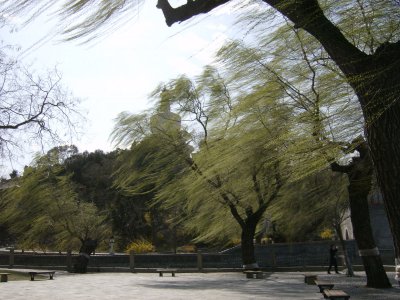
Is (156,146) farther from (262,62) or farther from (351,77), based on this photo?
(351,77)

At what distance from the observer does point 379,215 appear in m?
23.3

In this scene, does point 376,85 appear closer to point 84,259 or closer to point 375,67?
point 375,67

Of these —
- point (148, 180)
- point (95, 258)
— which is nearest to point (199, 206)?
point (148, 180)

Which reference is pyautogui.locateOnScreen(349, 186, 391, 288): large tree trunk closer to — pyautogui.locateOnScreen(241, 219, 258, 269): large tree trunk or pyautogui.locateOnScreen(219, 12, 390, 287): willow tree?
pyautogui.locateOnScreen(219, 12, 390, 287): willow tree

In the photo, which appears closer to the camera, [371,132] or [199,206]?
[371,132]

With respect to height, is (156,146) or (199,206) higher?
(156,146)

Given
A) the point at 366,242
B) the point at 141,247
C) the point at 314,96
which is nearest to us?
the point at 314,96

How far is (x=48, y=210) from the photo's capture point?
2816 cm

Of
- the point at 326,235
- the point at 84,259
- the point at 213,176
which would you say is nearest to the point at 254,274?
the point at 213,176

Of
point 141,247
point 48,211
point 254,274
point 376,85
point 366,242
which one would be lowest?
point 254,274

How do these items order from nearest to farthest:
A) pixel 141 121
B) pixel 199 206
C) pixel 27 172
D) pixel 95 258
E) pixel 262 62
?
pixel 262 62
pixel 199 206
pixel 141 121
pixel 95 258
pixel 27 172

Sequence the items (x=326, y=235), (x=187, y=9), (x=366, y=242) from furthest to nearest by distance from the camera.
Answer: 1. (x=326, y=235)
2. (x=366, y=242)
3. (x=187, y=9)

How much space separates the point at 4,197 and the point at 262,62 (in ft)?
85.2

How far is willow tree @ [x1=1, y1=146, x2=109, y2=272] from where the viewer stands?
2809 cm
